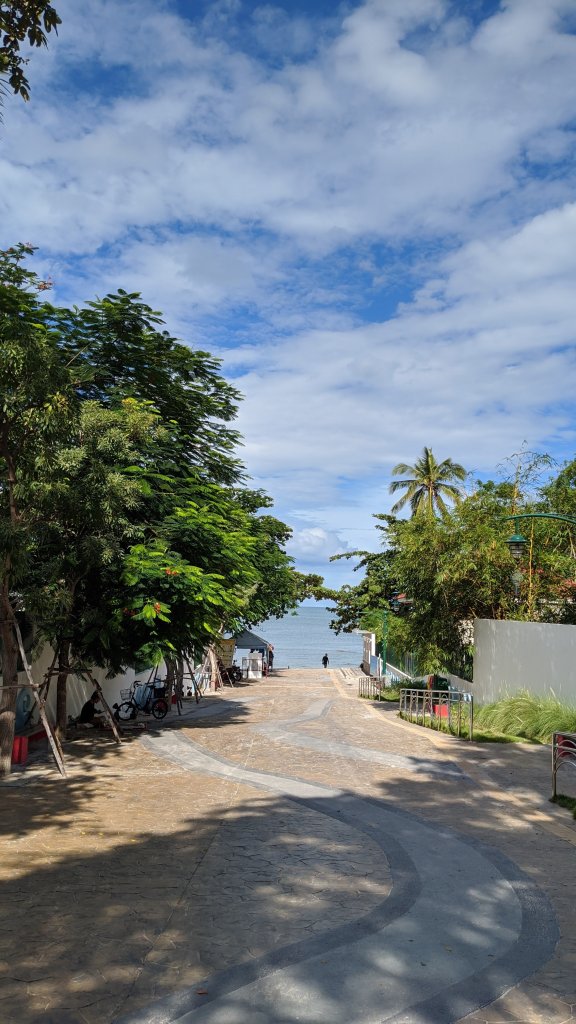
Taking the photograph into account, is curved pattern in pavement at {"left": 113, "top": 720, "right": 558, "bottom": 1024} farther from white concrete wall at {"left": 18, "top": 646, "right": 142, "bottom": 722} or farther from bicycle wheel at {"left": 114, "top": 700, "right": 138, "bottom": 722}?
bicycle wheel at {"left": 114, "top": 700, "right": 138, "bottom": 722}

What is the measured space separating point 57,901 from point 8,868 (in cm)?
116

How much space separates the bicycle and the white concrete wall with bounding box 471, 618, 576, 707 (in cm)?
937

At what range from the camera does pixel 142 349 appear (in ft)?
56.1

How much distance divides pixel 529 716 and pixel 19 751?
1086cm

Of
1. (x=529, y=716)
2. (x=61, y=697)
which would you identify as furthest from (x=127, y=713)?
(x=529, y=716)

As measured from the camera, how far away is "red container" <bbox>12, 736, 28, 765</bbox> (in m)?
12.3

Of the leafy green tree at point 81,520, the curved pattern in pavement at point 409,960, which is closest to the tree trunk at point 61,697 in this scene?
the leafy green tree at point 81,520

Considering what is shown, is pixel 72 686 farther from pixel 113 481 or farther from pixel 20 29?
pixel 20 29

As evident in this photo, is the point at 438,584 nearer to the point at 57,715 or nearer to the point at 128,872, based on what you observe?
the point at 57,715

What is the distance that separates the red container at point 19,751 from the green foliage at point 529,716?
10180 millimetres

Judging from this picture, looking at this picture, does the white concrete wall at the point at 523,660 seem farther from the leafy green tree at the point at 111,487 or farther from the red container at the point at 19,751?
the red container at the point at 19,751

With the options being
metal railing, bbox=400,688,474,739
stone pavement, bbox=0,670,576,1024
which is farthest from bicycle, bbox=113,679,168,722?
metal railing, bbox=400,688,474,739

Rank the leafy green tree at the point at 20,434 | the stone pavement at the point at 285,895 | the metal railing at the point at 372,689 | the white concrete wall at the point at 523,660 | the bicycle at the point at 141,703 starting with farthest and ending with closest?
1. the metal railing at the point at 372,689
2. the bicycle at the point at 141,703
3. the white concrete wall at the point at 523,660
4. the leafy green tree at the point at 20,434
5. the stone pavement at the point at 285,895

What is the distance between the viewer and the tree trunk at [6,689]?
11.1m
